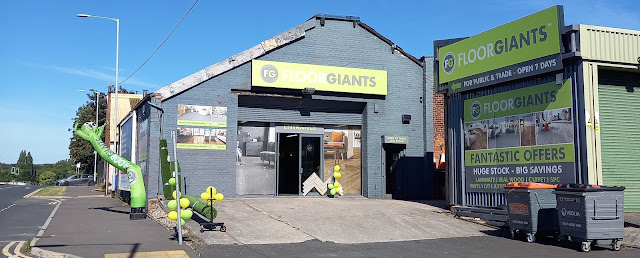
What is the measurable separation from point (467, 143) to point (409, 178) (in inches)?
194

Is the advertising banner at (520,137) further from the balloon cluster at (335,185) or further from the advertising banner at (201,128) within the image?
the advertising banner at (201,128)

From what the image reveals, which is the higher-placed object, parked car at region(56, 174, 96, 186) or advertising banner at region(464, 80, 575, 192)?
advertising banner at region(464, 80, 575, 192)

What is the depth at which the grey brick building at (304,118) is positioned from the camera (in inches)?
722

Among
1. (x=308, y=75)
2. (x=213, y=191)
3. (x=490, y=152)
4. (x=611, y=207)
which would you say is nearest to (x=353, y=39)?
(x=308, y=75)

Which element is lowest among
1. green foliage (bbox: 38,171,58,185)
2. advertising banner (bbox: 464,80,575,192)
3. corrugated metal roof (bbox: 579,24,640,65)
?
green foliage (bbox: 38,171,58,185)

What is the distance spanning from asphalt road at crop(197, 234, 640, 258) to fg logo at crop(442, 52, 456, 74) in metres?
6.52

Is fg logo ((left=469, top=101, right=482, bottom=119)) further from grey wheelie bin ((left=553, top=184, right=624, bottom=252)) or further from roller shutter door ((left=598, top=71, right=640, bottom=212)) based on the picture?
grey wheelie bin ((left=553, top=184, right=624, bottom=252))

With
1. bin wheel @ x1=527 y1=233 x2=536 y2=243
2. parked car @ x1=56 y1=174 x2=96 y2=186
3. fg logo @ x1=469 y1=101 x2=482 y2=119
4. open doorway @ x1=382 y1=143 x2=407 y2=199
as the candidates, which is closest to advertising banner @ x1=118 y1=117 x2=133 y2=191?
open doorway @ x1=382 y1=143 x2=407 y2=199

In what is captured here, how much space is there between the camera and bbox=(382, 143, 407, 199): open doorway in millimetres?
21203

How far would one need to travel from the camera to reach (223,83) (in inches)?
739

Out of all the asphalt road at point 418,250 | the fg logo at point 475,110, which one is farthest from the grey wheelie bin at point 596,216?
the fg logo at point 475,110

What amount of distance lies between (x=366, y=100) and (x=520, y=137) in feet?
23.6

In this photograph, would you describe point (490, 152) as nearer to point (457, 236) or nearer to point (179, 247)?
point (457, 236)

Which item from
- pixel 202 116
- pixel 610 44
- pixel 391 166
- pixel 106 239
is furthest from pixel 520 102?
pixel 106 239
